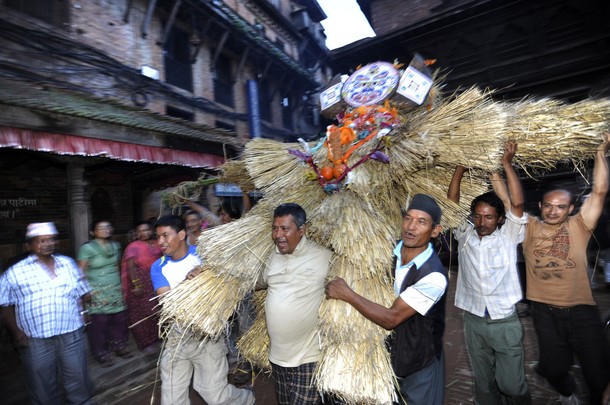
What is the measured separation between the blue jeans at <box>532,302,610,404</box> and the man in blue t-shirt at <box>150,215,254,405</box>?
2089mm

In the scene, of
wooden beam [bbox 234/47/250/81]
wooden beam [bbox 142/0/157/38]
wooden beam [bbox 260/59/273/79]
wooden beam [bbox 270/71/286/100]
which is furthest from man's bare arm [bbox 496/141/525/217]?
wooden beam [bbox 270/71/286/100]

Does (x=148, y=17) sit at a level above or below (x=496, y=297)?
above

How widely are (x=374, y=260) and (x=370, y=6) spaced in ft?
39.0

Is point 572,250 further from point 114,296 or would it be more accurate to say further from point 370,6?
point 370,6

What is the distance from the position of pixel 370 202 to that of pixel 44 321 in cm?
249

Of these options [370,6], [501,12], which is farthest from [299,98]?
[501,12]

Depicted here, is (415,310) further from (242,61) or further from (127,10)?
(242,61)

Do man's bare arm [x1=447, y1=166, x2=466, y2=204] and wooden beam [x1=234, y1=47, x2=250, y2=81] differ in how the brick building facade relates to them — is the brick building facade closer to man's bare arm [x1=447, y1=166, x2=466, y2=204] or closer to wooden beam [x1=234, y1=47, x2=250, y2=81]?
wooden beam [x1=234, y1=47, x2=250, y2=81]

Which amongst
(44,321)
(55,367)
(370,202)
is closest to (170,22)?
(44,321)

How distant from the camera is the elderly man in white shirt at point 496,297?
207cm

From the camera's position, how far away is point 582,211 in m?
2.14

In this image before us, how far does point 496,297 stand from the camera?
2.13 metres

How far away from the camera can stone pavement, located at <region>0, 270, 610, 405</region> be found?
279 centimetres

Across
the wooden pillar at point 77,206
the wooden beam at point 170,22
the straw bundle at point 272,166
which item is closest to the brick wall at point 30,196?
the wooden pillar at point 77,206
